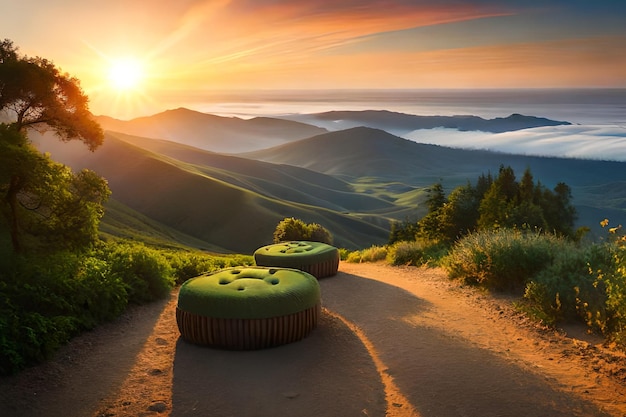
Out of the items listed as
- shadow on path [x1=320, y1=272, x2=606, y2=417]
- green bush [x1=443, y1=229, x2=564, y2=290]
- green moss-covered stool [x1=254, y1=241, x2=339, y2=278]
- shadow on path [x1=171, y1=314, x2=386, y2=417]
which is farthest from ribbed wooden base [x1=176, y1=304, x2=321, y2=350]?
green moss-covered stool [x1=254, y1=241, x2=339, y2=278]

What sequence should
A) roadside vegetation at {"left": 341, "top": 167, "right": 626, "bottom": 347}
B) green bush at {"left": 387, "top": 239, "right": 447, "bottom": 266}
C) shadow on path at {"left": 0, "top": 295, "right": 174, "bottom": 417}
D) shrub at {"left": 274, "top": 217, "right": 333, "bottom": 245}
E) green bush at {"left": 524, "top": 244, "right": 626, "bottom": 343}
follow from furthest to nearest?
shrub at {"left": 274, "top": 217, "right": 333, "bottom": 245}
green bush at {"left": 387, "top": 239, "right": 447, "bottom": 266}
roadside vegetation at {"left": 341, "top": 167, "right": 626, "bottom": 347}
green bush at {"left": 524, "top": 244, "right": 626, "bottom": 343}
shadow on path at {"left": 0, "top": 295, "right": 174, "bottom": 417}

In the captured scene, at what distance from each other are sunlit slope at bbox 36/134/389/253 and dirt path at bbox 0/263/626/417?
7087 centimetres

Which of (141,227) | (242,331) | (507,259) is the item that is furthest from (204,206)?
(242,331)

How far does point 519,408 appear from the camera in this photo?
5820 millimetres

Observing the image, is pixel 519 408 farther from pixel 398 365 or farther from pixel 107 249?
pixel 107 249

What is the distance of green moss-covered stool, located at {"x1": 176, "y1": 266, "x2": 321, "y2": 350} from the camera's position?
7.73m

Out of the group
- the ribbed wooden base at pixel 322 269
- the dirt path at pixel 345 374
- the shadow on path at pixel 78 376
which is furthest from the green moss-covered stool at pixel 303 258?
the shadow on path at pixel 78 376

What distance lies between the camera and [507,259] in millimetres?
11258

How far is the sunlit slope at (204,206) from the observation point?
286ft

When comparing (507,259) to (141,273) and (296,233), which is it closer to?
(141,273)

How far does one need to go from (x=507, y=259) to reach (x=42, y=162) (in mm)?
10365

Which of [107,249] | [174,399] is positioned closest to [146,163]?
[107,249]

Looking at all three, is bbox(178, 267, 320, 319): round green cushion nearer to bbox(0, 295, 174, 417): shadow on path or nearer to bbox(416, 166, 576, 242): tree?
bbox(0, 295, 174, 417): shadow on path

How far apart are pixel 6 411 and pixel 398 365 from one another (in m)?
5.33
